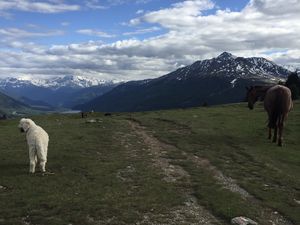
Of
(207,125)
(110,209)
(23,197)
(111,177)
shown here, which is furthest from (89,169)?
(207,125)

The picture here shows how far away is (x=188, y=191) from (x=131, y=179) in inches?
121

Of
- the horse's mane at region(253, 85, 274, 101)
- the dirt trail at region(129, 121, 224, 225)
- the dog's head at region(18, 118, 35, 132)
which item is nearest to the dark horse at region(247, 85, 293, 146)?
the horse's mane at region(253, 85, 274, 101)

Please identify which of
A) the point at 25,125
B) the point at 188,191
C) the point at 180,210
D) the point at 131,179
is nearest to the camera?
the point at 180,210

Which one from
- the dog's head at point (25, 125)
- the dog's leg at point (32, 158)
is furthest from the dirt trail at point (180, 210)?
the dog's head at point (25, 125)

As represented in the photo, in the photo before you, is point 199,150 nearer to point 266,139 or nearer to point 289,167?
point 289,167

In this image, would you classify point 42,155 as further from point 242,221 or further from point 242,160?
point 242,160

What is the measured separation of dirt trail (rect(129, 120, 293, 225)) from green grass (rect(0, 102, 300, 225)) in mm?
268

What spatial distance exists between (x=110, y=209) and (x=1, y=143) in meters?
19.8

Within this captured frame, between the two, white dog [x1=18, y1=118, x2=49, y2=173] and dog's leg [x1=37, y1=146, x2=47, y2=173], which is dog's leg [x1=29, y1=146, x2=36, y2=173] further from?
dog's leg [x1=37, y1=146, x2=47, y2=173]

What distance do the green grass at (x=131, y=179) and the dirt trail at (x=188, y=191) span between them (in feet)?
0.88

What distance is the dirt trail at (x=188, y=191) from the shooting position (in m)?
15.7

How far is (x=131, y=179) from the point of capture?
69.7 feet

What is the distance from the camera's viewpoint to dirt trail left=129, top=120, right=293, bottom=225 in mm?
15664

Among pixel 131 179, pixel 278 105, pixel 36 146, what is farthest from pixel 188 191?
pixel 278 105
